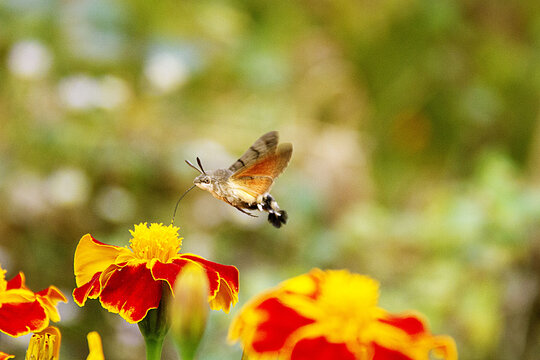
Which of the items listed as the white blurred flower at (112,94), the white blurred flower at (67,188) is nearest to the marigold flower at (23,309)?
the white blurred flower at (67,188)

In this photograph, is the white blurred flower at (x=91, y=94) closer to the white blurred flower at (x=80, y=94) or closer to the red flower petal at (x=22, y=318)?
the white blurred flower at (x=80, y=94)

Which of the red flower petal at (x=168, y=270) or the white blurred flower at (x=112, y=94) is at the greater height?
the white blurred flower at (x=112, y=94)

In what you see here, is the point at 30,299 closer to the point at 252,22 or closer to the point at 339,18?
the point at 252,22

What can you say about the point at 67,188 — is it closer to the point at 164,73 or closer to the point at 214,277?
the point at 164,73

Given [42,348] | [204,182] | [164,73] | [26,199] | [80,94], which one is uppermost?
[164,73]

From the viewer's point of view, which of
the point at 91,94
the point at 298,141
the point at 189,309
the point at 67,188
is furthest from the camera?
the point at 298,141

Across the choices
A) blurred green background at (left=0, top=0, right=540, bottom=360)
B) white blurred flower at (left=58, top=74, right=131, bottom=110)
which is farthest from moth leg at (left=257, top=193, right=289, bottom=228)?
white blurred flower at (left=58, top=74, right=131, bottom=110)

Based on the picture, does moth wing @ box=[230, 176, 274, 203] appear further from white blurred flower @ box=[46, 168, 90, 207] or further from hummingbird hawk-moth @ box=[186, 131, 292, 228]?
white blurred flower @ box=[46, 168, 90, 207]

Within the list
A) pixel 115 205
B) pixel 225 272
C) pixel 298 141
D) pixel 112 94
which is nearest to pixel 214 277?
pixel 225 272

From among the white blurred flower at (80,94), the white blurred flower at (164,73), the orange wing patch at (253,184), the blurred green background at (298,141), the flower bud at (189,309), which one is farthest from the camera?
the white blurred flower at (164,73)
